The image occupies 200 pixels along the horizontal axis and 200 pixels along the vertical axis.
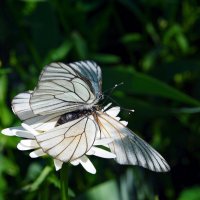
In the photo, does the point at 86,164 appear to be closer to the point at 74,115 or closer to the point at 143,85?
the point at 74,115

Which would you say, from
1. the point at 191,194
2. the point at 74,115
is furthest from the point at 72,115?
the point at 191,194

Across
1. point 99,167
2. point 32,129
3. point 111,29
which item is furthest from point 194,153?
point 32,129

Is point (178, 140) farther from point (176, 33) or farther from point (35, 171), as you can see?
point (35, 171)

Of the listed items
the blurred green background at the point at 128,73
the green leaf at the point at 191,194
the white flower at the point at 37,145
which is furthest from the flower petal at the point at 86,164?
the green leaf at the point at 191,194

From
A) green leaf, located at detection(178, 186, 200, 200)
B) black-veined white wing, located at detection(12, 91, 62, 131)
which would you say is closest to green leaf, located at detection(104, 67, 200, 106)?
green leaf, located at detection(178, 186, 200, 200)

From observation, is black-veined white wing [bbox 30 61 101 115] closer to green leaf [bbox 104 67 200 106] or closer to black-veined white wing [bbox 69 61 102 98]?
black-veined white wing [bbox 69 61 102 98]

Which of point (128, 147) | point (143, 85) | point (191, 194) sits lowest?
point (191, 194)
